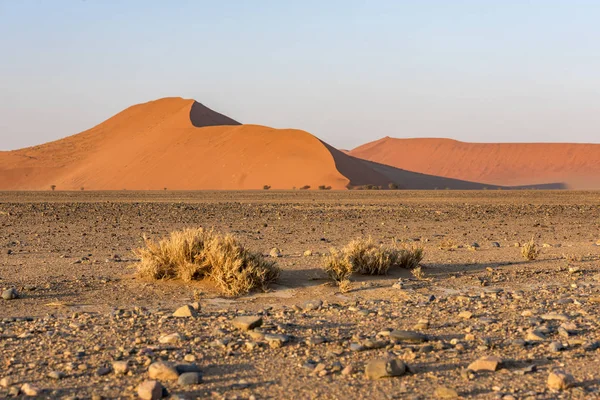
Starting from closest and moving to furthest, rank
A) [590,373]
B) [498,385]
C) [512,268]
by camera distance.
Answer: [498,385], [590,373], [512,268]

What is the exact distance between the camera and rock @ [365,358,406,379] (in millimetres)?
5297

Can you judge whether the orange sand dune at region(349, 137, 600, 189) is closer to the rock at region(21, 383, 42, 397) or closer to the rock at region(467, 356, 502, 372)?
the rock at region(467, 356, 502, 372)

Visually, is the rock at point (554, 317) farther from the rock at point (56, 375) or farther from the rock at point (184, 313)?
the rock at point (56, 375)

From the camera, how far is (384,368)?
5.32 meters

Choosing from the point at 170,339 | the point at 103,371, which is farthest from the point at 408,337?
the point at 103,371

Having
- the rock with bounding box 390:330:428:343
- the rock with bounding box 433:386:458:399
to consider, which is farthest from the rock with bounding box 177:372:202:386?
the rock with bounding box 390:330:428:343

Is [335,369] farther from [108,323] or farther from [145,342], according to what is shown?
[108,323]

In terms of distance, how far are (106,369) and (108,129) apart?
8906 centimetres

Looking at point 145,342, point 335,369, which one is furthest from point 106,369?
point 335,369

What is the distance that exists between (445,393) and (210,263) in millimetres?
5119

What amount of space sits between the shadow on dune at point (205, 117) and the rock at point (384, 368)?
7932cm

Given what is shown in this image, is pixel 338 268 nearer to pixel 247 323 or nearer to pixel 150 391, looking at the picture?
pixel 247 323

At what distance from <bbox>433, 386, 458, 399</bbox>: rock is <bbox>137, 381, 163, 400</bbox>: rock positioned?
1.80 m

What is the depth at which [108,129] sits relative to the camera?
91.2 m
